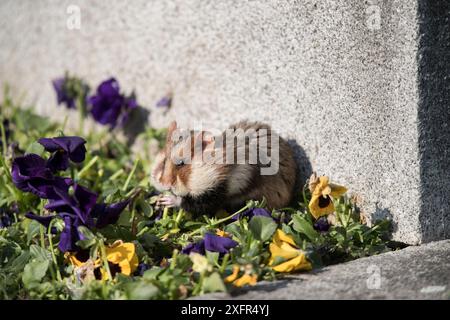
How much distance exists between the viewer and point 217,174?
287cm

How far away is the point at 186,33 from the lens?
12.6 ft

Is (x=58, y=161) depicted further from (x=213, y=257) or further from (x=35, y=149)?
(x=213, y=257)

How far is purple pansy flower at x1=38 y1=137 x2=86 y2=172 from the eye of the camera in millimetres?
2832

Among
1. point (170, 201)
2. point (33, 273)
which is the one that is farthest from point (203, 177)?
point (33, 273)

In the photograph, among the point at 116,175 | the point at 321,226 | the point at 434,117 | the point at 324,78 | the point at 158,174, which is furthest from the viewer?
the point at 116,175

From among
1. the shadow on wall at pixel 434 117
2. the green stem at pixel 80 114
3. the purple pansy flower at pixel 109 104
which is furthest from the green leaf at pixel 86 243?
the green stem at pixel 80 114

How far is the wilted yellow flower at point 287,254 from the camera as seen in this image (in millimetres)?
2451

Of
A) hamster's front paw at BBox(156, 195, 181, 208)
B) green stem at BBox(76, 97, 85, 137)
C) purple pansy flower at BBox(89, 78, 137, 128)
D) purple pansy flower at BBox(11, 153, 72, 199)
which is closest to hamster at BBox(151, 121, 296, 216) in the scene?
hamster's front paw at BBox(156, 195, 181, 208)

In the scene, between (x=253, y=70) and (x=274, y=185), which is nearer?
(x=274, y=185)

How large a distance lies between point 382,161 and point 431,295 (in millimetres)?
794

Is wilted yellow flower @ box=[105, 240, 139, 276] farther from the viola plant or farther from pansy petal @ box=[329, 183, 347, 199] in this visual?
pansy petal @ box=[329, 183, 347, 199]

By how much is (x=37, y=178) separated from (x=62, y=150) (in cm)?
21
